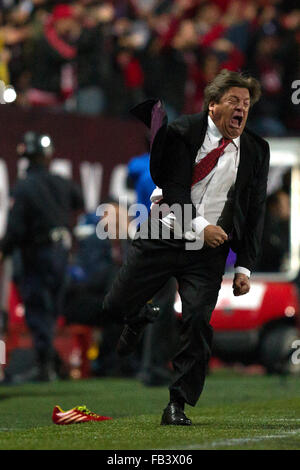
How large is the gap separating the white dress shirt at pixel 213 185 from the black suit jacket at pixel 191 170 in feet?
0.14

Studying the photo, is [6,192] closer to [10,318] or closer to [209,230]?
[10,318]

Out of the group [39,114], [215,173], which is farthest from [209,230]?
[39,114]

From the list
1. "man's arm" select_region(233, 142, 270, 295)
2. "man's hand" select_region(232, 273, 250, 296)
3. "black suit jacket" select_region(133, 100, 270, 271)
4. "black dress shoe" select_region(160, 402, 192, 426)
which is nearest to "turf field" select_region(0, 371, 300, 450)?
"black dress shoe" select_region(160, 402, 192, 426)

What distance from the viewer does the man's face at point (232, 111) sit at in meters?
6.60

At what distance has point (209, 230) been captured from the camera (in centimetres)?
652

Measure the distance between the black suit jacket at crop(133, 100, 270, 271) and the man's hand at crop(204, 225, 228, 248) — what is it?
0.13 m

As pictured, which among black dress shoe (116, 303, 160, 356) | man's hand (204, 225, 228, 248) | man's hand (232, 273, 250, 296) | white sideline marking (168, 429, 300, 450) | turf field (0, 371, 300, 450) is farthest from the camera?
black dress shoe (116, 303, 160, 356)

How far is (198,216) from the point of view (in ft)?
21.6

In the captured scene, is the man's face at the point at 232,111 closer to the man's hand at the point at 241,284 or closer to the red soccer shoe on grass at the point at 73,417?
the man's hand at the point at 241,284

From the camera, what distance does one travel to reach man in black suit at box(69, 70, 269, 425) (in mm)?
6594

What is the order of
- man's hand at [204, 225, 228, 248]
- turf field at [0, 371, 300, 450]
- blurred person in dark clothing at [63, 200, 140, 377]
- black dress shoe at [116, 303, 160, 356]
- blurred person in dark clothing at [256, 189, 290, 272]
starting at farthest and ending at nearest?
blurred person in dark clothing at [256, 189, 290, 272], blurred person in dark clothing at [63, 200, 140, 377], black dress shoe at [116, 303, 160, 356], man's hand at [204, 225, 228, 248], turf field at [0, 371, 300, 450]

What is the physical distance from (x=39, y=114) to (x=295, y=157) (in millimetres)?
3321

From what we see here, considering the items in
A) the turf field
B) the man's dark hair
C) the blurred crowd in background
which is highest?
the blurred crowd in background

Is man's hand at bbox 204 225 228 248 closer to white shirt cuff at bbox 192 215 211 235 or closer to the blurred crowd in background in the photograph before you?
white shirt cuff at bbox 192 215 211 235
